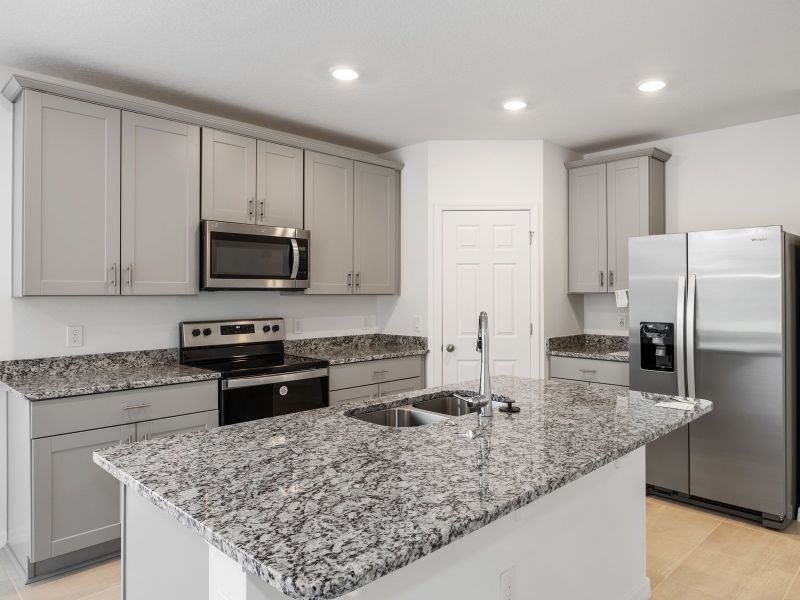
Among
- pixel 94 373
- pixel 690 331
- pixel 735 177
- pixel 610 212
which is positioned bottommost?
pixel 94 373

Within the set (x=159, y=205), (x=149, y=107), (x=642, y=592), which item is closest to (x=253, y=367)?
(x=159, y=205)

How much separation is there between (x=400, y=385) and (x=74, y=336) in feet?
6.93

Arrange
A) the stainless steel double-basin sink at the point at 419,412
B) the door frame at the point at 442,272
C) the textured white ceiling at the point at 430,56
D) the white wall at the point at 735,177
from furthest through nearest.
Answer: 1. the door frame at the point at 442,272
2. the white wall at the point at 735,177
3. the textured white ceiling at the point at 430,56
4. the stainless steel double-basin sink at the point at 419,412

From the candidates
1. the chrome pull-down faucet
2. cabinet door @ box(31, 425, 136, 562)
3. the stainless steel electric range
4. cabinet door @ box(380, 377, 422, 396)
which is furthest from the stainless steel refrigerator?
cabinet door @ box(31, 425, 136, 562)

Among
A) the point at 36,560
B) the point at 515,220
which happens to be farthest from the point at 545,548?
the point at 515,220

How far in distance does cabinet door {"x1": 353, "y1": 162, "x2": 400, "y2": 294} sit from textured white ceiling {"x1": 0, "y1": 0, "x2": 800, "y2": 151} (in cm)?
54

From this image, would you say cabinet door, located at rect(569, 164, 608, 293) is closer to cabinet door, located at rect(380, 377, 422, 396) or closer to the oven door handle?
cabinet door, located at rect(380, 377, 422, 396)

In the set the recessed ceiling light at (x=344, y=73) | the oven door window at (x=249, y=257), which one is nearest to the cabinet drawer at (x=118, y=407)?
the oven door window at (x=249, y=257)

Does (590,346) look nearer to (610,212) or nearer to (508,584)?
(610,212)

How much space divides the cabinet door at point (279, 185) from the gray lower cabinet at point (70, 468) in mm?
1319

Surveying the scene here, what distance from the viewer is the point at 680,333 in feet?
11.1

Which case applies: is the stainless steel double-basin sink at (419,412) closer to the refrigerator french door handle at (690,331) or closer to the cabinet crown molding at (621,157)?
the refrigerator french door handle at (690,331)

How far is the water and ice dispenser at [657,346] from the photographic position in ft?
11.3

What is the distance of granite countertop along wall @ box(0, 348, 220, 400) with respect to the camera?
2.55 m
